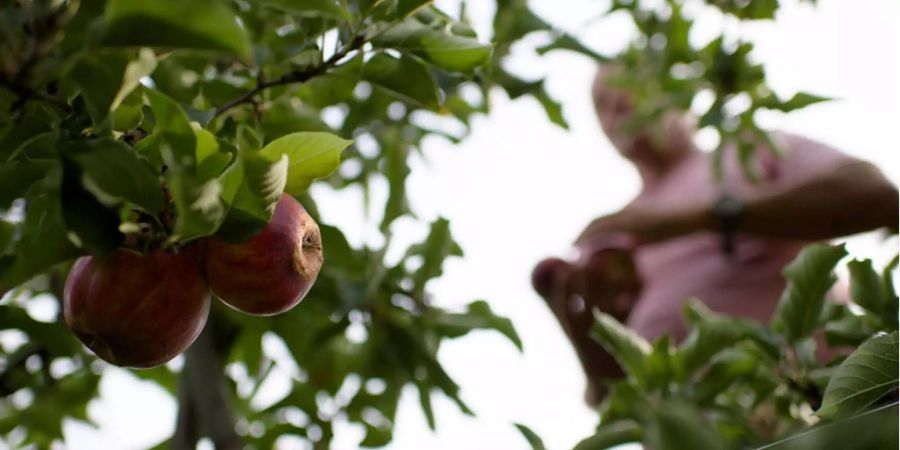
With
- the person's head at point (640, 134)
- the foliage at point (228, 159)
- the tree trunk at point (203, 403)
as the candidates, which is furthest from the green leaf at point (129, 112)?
the person's head at point (640, 134)

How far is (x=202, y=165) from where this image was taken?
54 centimetres

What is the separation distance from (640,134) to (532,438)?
70.3 inches

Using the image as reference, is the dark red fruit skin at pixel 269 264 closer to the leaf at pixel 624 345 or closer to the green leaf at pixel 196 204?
the green leaf at pixel 196 204

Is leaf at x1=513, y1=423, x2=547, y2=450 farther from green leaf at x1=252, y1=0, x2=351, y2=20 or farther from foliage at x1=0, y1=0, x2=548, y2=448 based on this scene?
green leaf at x1=252, y1=0, x2=351, y2=20

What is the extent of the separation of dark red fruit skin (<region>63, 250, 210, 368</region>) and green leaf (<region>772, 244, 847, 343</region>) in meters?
0.63

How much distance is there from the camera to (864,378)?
2.04ft

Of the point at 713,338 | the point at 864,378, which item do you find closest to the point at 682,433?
the point at 864,378

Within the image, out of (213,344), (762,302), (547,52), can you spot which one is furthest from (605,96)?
(213,344)

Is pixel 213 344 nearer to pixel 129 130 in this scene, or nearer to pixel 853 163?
pixel 129 130

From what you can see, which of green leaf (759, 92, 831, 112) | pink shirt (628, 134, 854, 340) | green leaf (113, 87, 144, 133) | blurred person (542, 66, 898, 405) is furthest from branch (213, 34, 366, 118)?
pink shirt (628, 134, 854, 340)

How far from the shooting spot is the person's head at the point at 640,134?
2562 mm

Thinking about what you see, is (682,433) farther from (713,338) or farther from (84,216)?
(713,338)

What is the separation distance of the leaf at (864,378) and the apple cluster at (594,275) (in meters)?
1.41

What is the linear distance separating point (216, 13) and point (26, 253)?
0.69 ft
